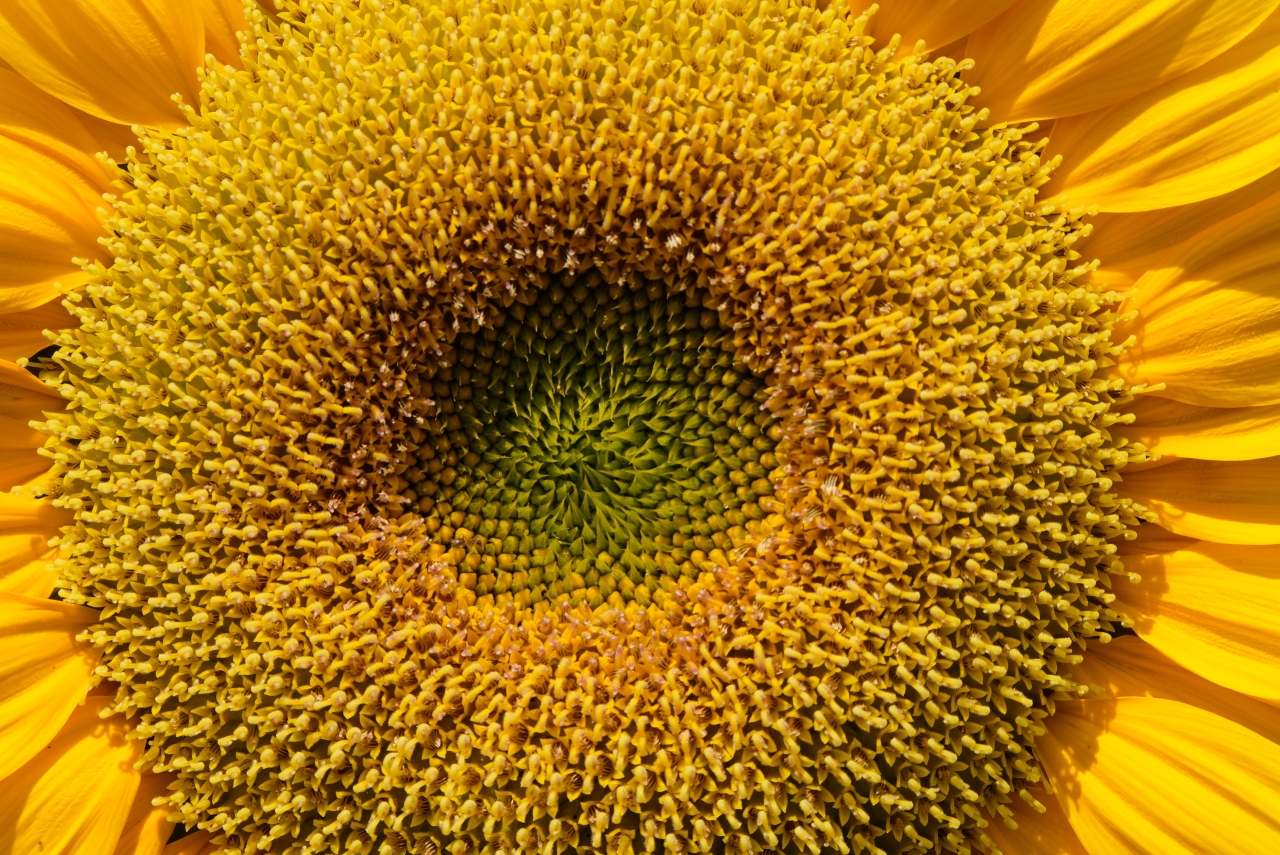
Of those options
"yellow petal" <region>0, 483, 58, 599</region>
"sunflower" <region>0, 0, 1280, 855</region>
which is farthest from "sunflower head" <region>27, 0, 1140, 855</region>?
"yellow petal" <region>0, 483, 58, 599</region>

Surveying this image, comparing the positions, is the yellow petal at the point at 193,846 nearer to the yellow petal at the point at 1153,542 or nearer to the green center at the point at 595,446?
the green center at the point at 595,446

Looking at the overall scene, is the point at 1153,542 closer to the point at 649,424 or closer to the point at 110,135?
the point at 649,424

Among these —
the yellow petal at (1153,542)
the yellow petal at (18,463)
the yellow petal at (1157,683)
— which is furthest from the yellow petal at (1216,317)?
the yellow petal at (18,463)

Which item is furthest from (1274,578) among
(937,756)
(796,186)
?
(796,186)

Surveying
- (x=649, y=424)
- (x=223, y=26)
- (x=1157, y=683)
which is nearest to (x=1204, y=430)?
(x=1157, y=683)

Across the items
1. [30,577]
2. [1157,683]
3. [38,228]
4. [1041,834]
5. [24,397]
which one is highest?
[1157,683]
